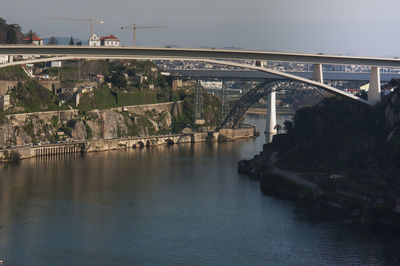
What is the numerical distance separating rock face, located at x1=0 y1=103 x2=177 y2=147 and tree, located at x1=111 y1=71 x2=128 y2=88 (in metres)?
2.76

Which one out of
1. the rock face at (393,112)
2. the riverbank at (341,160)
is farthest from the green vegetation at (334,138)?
the rock face at (393,112)

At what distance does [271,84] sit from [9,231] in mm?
38301

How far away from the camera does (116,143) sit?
196 ft

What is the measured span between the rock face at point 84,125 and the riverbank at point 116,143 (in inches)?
57.4

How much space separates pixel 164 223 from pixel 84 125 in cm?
2548

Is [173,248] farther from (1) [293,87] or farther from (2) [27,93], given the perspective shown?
(1) [293,87]

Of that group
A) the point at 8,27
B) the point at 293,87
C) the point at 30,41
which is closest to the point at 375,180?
the point at 293,87

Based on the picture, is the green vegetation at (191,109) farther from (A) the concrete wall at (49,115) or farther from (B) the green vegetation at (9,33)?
(B) the green vegetation at (9,33)

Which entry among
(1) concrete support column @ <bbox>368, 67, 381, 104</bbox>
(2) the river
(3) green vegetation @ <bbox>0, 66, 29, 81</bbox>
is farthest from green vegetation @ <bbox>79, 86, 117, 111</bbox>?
(1) concrete support column @ <bbox>368, 67, 381, 104</bbox>

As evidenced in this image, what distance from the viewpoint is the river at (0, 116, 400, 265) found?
3155 cm

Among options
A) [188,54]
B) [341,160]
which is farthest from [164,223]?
[188,54]

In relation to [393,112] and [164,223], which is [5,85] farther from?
[164,223]

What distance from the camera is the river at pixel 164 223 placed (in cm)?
3155

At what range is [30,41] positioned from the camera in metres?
76.8
